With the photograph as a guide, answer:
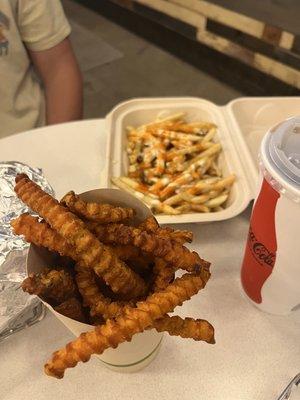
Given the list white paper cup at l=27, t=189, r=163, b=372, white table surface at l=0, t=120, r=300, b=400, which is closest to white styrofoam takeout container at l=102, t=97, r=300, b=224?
white table surface at l=0, t=120, r=300, b=400

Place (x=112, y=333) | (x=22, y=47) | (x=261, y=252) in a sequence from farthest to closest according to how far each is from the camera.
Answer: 1. (x=22, y=47)
2. (x=261, y=252)
3. (x=112, y=333)

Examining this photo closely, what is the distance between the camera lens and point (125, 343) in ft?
1.42

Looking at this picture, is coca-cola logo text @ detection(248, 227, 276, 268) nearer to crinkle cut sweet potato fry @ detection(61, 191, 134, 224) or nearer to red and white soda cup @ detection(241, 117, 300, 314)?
red and white soda cup @ detection(241, 117, 300, 314)

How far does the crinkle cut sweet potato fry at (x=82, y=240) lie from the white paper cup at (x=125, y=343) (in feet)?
0.18

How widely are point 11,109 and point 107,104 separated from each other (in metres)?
1.28

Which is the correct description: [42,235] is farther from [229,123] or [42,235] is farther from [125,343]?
[229,123]

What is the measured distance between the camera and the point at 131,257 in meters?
0.46

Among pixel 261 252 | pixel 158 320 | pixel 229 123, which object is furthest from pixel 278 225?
pixel 229 123

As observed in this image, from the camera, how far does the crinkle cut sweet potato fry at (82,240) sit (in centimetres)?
39

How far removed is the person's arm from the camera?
1017mm

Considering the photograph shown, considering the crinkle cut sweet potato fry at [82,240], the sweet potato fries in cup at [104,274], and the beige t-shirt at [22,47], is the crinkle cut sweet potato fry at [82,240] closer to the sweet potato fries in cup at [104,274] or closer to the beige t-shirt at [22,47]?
the sweet potato fries in cup at [104,274]

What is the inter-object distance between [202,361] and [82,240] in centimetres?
27

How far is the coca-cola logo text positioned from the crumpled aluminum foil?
0.97 ft

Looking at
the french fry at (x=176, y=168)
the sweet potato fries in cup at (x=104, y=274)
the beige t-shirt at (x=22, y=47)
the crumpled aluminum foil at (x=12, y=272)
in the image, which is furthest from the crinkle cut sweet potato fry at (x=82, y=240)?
the beige t-shirt at (x=22, y=47)
